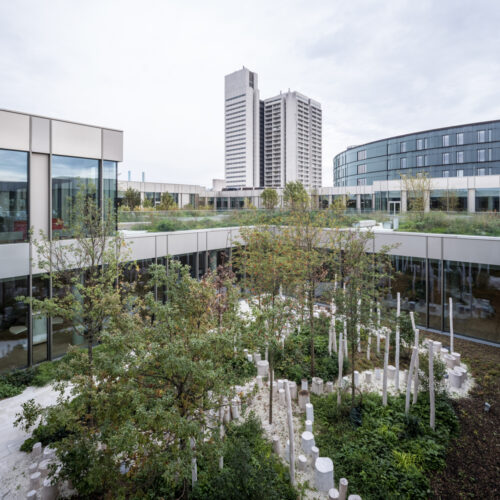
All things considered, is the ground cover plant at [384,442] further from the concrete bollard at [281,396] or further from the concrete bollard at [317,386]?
the concrete bollard at [281,396]

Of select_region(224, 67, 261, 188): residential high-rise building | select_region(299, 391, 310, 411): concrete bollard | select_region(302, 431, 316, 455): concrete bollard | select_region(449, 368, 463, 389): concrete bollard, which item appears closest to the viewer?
select_region(302, 431, 316, 455): concrete bollard

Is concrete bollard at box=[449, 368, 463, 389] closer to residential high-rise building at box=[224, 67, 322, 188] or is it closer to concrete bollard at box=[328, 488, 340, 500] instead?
concrete bollard at box=[328, 488, 340, 500]

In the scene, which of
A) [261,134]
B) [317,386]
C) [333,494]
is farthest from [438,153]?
[333,494]

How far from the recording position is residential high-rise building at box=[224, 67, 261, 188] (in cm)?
12294

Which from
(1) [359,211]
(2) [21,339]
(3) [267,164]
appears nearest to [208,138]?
(3) [267,164]

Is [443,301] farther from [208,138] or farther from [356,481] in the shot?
[208,138]

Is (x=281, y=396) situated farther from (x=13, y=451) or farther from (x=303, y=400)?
(x=13, y=451)

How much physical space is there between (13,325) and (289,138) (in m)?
Result: 123

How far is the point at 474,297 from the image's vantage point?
13992mm

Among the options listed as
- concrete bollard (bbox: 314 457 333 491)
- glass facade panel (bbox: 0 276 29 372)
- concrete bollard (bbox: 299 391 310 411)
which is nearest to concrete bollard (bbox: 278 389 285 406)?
concrete bollard (bbox: 299 391 310 411)

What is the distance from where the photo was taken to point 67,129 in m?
12.4

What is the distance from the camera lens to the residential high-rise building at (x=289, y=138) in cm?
12381

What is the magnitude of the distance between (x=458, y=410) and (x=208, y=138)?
5648 inches

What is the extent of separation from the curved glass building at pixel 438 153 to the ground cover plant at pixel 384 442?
56.8m
